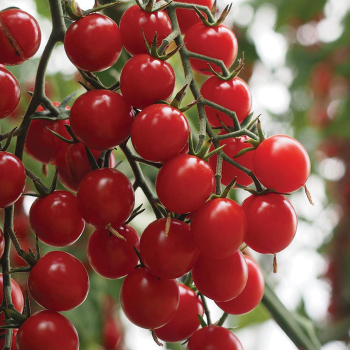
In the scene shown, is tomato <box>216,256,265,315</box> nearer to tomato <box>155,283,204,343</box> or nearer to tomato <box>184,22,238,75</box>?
tomato <box>155,283,204,343</box>

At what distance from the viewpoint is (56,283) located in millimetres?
421

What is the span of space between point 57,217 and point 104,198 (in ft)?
0.18

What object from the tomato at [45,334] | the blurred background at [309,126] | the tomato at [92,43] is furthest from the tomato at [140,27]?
the blurred background at [309,126]

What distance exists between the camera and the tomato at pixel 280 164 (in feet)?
1.28

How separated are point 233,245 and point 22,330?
18 centimetres

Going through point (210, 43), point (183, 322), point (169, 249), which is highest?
point (210, 43)

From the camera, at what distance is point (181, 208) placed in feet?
1.24

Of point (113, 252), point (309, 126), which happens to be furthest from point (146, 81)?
point (309, 126)

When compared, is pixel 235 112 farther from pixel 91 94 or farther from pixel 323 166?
pixel 323 166

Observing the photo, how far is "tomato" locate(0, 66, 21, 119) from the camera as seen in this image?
44 centimetres

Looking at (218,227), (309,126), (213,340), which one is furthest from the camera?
(309,126)

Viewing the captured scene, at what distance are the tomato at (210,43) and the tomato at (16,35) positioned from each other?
140mm

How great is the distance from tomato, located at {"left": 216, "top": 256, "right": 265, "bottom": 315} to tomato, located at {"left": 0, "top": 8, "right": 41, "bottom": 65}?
0.28 m

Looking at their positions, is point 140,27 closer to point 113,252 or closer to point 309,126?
point 113,252
